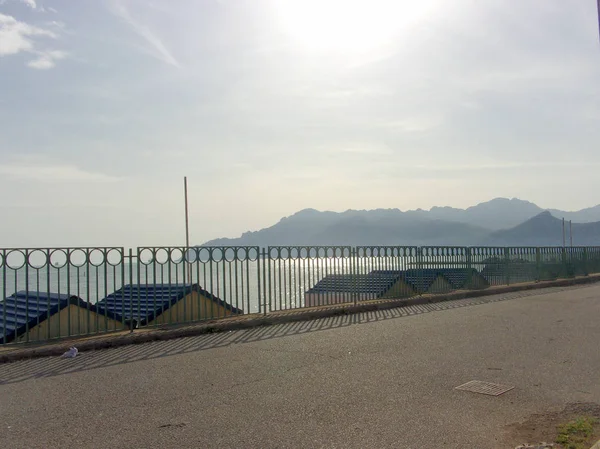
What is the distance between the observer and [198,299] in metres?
11.5

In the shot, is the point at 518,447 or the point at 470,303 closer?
the point at 518,447

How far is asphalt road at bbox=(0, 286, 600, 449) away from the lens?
5062 millimetres

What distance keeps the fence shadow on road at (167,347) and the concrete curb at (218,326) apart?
0.15m

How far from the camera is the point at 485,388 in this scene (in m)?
6.62

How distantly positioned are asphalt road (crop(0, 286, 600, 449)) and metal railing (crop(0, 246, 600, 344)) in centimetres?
124

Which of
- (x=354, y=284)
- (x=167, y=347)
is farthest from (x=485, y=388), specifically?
(x=354, y=284)

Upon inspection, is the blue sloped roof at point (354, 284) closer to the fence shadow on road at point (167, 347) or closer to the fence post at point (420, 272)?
the fence shadow on road at point (167, 347)

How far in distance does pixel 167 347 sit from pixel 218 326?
1686mm

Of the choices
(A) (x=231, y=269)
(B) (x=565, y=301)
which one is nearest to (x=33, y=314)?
(A) (x=231, y=269)

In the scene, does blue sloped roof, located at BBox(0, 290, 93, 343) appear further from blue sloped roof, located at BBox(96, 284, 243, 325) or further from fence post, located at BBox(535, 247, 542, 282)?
fence post, located at BBox(535, 247, 542, 282)

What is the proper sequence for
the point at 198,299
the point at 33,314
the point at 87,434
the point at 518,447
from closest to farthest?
1. the point at 518,447
2. the point at 87,434
3. the point at 33,314
4. the point at 198,299

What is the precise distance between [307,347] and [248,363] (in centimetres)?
145

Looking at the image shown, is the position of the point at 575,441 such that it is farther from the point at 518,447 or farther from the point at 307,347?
the point at 307,347

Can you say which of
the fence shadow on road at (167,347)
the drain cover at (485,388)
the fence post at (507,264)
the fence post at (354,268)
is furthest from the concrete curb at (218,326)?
the drain cover at (485,388)
